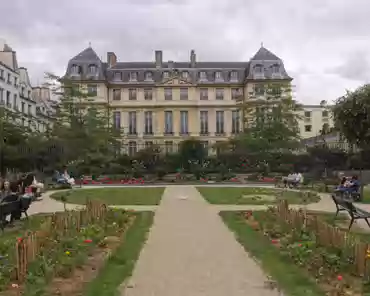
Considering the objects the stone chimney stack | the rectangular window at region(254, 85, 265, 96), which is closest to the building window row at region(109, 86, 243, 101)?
the stone chimney stack

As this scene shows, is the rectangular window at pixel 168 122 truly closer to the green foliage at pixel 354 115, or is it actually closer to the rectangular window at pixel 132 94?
the rectangular window at pixel 132 94

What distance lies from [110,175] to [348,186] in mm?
22666

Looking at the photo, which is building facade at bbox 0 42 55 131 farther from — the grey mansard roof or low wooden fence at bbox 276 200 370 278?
low wooden fence at bbox 276 200 370 278

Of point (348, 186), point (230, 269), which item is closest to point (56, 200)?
point (348, 186)

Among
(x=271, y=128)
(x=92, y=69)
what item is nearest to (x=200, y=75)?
(x=92, y=69)

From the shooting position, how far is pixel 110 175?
38062mm

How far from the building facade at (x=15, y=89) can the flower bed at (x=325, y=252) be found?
152 feet

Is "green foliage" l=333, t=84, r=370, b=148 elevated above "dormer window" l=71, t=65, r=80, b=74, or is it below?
below

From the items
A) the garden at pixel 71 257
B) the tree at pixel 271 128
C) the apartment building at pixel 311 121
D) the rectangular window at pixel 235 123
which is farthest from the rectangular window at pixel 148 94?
the garden at pixel 71 257

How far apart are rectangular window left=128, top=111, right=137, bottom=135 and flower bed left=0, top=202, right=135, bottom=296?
53.4 m

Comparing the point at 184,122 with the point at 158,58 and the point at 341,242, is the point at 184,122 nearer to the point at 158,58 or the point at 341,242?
the point at 158,58

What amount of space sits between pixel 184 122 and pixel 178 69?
7.62m

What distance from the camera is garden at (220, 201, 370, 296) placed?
6160 mm

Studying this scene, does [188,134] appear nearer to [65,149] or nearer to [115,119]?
[115,119]
